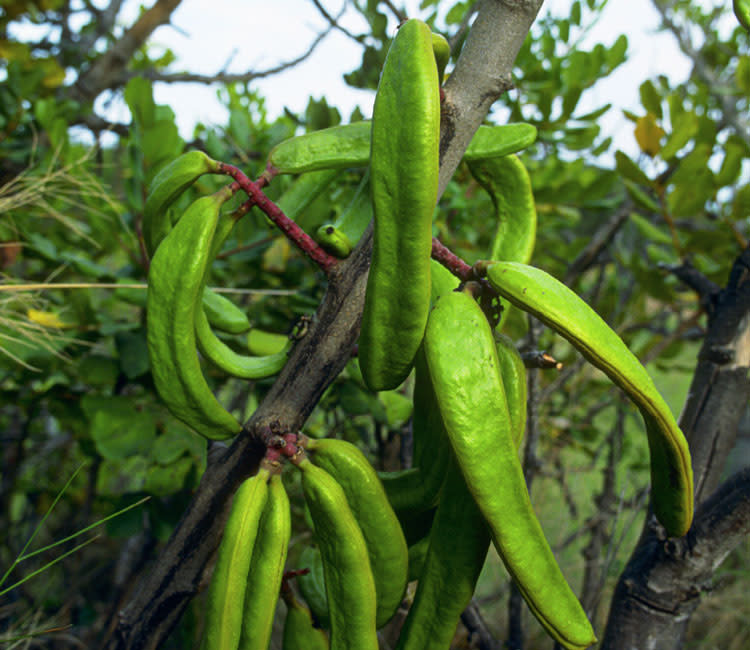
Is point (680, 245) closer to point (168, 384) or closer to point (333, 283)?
point (333, 283)

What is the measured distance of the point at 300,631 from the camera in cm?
74

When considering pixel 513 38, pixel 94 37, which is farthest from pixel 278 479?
Result: pixel 94 37

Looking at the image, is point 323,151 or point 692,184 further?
point 692,184

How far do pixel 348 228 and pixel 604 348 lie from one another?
330 mm

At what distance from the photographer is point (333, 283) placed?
660 mm

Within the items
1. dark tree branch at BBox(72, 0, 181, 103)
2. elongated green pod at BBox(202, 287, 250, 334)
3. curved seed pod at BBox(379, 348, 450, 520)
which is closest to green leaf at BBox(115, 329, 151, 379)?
elongated green pod at BBox(202, 287, 250, 334)

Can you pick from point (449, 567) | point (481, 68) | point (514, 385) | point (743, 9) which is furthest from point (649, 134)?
point (449, 567)

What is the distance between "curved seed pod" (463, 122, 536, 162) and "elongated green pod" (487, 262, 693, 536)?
20cm

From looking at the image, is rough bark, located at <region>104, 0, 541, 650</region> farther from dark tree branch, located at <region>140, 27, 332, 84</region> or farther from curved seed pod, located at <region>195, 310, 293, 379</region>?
dark tree branch, located at <region>140, 27, 332, 84</region>

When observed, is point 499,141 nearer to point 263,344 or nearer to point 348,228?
point 348,228

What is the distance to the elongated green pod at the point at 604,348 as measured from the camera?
51 cm

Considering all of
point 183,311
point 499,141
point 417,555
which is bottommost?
point 417,555

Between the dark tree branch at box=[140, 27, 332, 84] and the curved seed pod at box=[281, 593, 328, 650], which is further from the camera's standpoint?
the dark tree branch at box=[140, 27, 332, 84]

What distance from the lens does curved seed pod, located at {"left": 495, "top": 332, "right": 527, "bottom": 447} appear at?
59 cm
